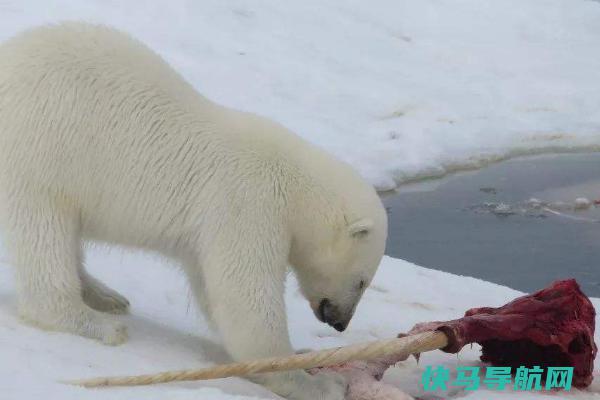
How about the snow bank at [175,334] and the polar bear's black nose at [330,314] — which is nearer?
the snow bank at [175,334]

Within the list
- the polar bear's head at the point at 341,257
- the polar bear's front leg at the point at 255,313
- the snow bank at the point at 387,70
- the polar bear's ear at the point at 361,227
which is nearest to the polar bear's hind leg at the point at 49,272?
the polar bear's front leg at the point at 255,313

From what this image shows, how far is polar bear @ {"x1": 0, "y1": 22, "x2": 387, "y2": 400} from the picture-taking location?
4234 millimetres

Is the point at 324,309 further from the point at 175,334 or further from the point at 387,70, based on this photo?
the point at 387,70

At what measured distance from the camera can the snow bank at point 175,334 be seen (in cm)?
349

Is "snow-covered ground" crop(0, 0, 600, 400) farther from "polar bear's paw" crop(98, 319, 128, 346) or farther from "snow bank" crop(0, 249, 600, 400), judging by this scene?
"polar bear's paw" crop(98, 319, 128, 346)

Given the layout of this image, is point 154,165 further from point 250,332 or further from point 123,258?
point 123,258

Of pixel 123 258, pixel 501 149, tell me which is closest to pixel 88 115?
pixel 123 258

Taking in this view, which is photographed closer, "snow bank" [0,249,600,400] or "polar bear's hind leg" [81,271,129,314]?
"snow bank" [0,249,600,400]

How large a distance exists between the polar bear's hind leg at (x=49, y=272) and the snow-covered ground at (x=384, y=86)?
0.93 ft

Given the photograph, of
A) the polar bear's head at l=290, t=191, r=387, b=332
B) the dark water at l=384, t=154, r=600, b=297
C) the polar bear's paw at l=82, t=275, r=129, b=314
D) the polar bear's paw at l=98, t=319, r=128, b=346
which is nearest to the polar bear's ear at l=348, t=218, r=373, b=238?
the polar bear's head at l=290, t=191, r=387, b=332

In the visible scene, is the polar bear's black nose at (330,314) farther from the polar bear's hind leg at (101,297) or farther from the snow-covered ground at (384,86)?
the polar bear's hind leg at (101,297)

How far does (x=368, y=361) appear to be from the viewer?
4527mm

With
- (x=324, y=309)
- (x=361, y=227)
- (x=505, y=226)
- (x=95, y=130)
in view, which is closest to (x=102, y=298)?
(x=95, y=130)

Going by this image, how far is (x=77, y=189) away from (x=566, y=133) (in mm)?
6843
